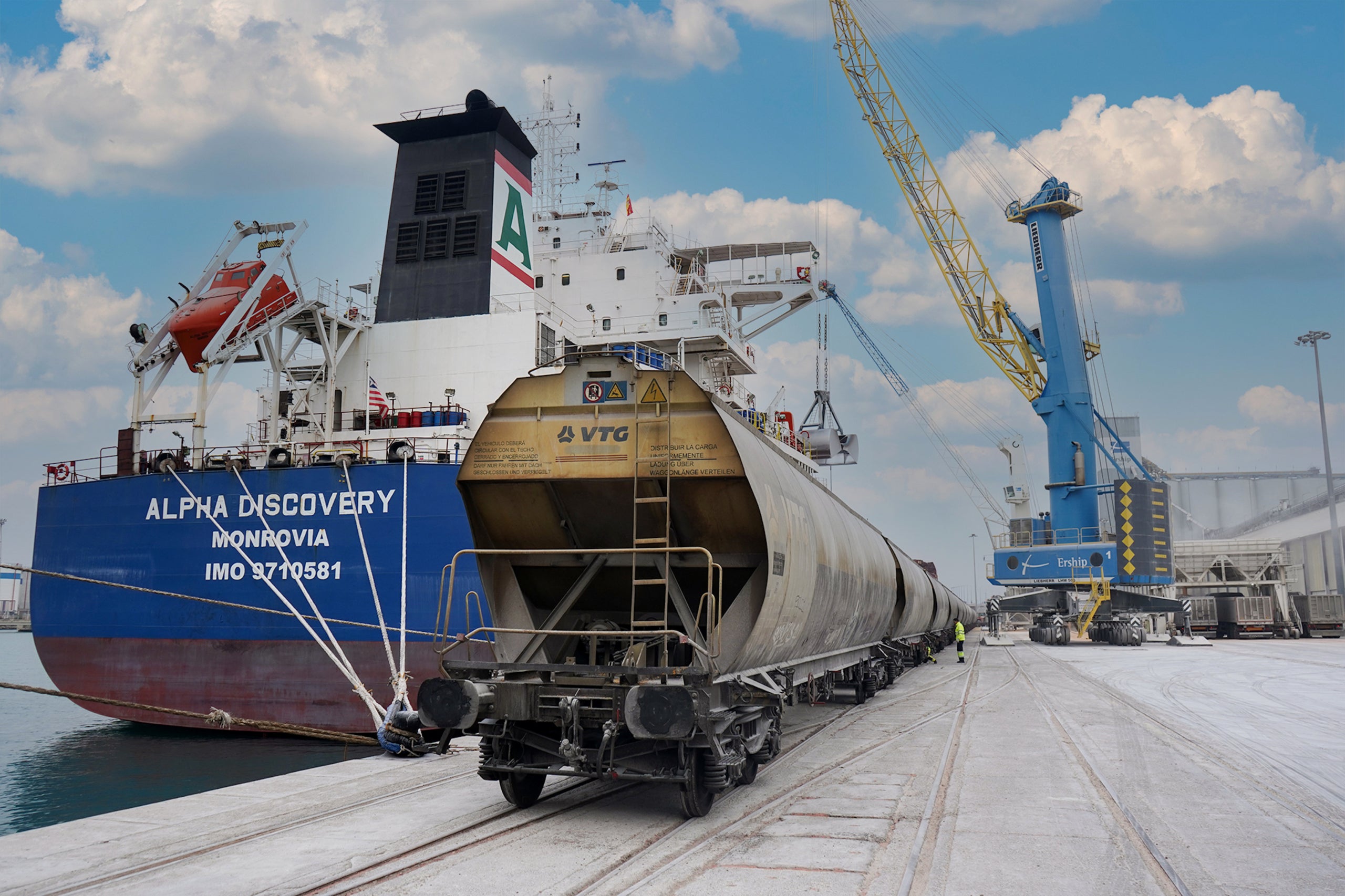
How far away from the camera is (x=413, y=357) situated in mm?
20703

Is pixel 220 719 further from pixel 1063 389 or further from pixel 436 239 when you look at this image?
pixel 1063 389

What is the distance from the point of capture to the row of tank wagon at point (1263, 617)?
148ft

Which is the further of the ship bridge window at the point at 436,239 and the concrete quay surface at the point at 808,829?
the ship bridge window at the point at 436,239

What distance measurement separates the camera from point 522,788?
23.9ft

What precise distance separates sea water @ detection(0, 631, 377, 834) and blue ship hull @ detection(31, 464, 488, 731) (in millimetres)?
602

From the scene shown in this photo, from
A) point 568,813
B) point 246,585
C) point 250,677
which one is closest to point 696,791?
point 568,813

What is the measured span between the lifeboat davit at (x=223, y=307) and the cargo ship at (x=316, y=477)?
0.14ft

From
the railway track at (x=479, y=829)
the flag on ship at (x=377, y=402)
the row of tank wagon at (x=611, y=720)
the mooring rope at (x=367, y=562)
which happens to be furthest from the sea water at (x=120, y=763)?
the row of tank wagon at (x=611, y=720)

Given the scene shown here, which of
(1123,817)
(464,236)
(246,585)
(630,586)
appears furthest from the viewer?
(464,236)

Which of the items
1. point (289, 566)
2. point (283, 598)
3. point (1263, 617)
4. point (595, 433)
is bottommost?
point (1263, 617)

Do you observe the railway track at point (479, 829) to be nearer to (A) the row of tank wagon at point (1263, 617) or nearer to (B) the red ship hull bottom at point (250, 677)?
(B) the red ship hull bottom at point (250, 677)

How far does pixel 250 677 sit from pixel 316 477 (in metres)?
3.96

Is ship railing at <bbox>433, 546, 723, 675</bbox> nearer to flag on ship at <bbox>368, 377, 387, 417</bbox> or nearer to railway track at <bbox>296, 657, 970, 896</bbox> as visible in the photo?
railway track at <bbox>296, 657, 970, 896</bbox>

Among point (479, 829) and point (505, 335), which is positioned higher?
point (505, 335)
